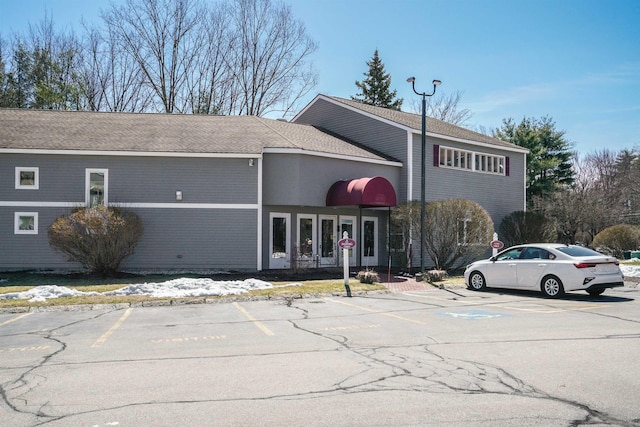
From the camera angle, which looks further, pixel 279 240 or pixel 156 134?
pixel 156 134

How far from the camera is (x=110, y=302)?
13.9m

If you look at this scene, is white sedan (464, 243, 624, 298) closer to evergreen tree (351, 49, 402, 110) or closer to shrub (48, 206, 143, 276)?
shrub (48, 206, 143, 276)

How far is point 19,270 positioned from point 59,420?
58.4 ft

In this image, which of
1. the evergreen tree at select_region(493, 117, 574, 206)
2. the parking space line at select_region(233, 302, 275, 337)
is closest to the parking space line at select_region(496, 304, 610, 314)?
the parking space line at select_region(233, 302, 275, 337)

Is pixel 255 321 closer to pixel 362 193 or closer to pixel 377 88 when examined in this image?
pixel 362 193

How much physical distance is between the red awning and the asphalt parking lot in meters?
9.75

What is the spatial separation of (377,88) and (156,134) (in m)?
32.7

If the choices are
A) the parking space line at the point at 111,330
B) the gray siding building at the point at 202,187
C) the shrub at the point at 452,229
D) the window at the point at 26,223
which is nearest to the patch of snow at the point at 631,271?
the shrub at the point at 452,229

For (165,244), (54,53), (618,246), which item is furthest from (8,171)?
(618,246)

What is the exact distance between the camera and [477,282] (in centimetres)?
1722

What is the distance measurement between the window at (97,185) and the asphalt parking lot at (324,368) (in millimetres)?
9417

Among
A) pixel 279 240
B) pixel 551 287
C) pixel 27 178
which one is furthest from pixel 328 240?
pixel 27 178

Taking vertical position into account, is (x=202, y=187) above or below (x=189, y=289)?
above

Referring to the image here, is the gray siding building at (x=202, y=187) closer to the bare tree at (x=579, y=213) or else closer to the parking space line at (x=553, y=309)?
the parking space line at (x=553, y=309)
